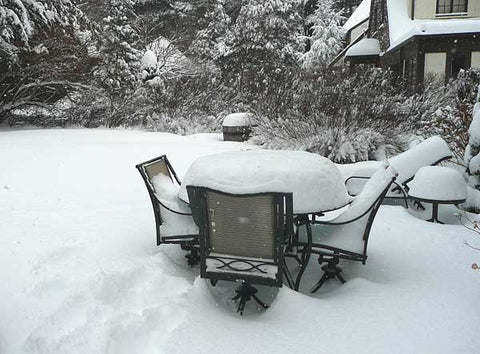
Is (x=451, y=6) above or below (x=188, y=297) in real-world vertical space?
above

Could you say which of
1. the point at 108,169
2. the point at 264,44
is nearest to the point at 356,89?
the point at 108,169

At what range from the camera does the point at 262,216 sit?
8.15 feet

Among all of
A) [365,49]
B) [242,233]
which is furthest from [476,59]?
[242,233]

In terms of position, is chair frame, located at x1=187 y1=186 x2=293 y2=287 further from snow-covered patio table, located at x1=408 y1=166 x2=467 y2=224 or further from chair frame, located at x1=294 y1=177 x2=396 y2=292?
snow-covered patio table, located at x1=408 y1=166 x2=467 y2=224

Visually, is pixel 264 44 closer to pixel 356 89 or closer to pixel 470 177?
pixel 356 89

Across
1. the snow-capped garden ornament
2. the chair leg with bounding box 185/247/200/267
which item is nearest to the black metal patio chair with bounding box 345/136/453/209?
the chair leg with bounding box 185/247/200/267

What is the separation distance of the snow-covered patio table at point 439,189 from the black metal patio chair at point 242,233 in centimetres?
271

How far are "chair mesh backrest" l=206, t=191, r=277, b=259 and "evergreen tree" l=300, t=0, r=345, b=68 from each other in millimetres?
25771

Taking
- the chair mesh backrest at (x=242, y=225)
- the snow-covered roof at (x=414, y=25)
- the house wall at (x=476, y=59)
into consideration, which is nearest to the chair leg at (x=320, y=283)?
the chair mesh backrest at (x=242, y=225)

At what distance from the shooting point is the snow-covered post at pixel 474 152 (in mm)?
5070

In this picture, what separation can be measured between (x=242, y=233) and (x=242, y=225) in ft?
0.20

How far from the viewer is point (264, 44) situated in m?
25.4

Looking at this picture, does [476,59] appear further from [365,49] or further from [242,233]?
[242,233]

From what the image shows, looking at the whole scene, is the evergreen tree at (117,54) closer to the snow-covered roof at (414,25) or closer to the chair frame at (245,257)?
the snow-covered roof at (414,25)
